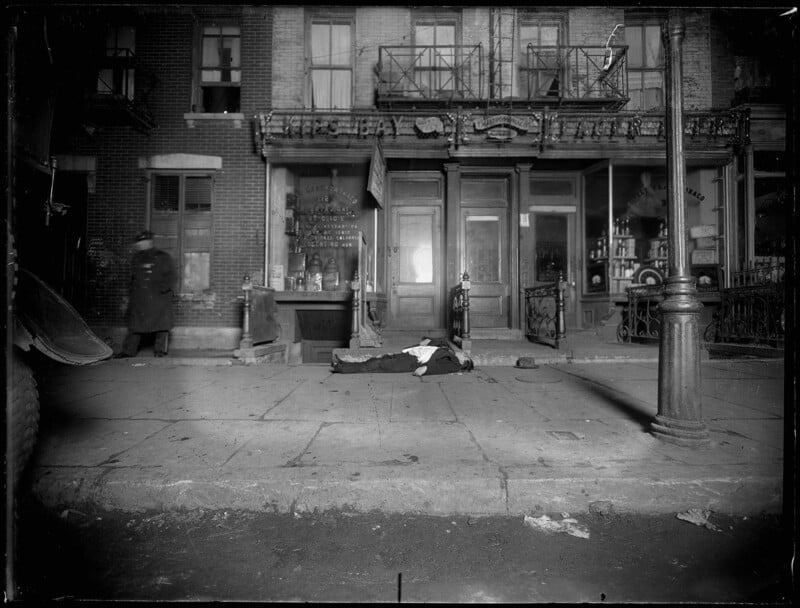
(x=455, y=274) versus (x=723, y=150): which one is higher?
(x=723, y=150)

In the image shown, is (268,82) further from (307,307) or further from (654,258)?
(654,258)

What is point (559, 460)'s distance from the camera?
2.37 m

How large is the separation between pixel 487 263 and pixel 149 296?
22.6ft

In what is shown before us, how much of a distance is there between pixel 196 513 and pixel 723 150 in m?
11.4

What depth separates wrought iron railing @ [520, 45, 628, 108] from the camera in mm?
8289

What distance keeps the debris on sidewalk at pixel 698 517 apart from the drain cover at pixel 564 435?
74 cm

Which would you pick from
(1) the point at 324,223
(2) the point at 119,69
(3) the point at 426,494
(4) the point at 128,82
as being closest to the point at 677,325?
(3) the point at 426,494

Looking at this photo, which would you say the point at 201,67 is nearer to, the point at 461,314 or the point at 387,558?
the point at 461,314

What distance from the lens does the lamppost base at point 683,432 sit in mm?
2562

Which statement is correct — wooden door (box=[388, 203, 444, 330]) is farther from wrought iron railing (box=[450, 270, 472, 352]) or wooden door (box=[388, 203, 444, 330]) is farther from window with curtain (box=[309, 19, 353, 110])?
window with curtain (box=[309, 19, 353, 110])

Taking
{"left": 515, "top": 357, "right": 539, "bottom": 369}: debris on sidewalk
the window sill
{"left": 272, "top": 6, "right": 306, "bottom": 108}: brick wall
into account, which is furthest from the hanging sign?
{"left": 515, "top": 357, "right": 539, "bottom": 369}: debris on sidewalk

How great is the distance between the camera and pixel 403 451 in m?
2.52

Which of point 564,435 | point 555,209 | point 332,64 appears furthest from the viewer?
point 555,209

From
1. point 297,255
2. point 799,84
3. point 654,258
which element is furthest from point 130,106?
point 654,258
